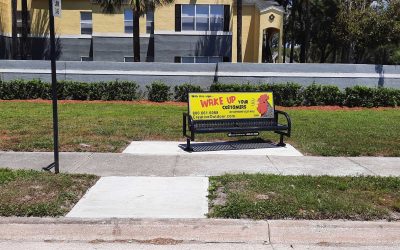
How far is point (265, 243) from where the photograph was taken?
489 centimetres

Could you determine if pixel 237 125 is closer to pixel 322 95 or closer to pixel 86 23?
pixel 322 95

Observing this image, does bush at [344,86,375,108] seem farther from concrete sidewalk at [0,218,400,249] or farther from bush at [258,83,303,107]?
concrete sidewalk at [0,218,400,249]

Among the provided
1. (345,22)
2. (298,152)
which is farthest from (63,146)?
(345,22)

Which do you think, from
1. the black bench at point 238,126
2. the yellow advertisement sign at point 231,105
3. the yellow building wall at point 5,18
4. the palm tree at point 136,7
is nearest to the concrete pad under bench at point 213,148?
the black bench at point 238,126

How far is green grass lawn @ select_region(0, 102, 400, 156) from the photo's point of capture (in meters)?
9.47

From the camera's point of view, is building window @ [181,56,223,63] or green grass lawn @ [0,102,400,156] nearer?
green grass lawn @ [0,102,400,156]

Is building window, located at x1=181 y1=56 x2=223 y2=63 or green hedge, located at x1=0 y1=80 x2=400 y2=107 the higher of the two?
building window, located at x1=181 y1=56 x2=223 y2=63

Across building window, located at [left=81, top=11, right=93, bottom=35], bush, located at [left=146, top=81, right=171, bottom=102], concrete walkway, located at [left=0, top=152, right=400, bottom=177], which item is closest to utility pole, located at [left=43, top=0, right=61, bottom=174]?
concrete walkway, located at [left=0, top=152, right=400, bottom=177]

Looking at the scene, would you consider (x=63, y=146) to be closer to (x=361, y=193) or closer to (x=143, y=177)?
(x=143, y=177)

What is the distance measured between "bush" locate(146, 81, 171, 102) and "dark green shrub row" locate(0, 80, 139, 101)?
0.84 meters

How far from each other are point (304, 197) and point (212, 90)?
541 inches

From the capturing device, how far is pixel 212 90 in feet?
63.6

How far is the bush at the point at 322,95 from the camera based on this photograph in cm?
1930

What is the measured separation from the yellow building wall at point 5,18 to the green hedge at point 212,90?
11.9 m
